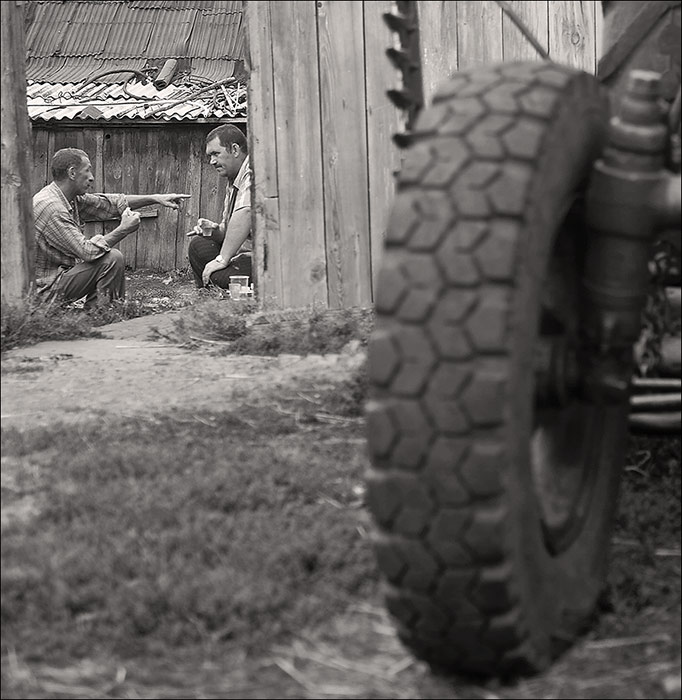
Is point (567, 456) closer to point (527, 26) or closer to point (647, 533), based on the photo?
point (647, 533)

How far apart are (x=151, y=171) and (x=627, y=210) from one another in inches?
541

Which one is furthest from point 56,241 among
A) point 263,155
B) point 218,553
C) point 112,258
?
point 218,553

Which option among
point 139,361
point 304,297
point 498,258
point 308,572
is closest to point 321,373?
point 139,361

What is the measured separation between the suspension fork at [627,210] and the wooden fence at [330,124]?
12.9 ft

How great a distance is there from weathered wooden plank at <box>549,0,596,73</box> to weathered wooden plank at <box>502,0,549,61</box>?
41mm

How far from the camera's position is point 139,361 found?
5.76 meters

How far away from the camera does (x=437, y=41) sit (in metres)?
6.79

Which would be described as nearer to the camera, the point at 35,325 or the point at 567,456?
the point at 567,456

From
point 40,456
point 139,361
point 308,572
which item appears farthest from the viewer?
point 139,361

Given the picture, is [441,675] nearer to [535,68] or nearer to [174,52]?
[535,68]

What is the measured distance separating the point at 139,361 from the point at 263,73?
1812 millimetres

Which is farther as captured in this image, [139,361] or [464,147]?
[139,361]

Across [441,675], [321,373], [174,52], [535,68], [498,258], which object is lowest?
[441,675]

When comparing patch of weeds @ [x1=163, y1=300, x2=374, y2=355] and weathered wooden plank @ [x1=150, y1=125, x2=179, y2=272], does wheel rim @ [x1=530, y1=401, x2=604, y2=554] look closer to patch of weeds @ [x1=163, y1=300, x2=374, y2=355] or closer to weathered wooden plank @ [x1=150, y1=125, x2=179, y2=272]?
patch of weeds @ [x1=163, y1=300, x2=374, y2=355]
